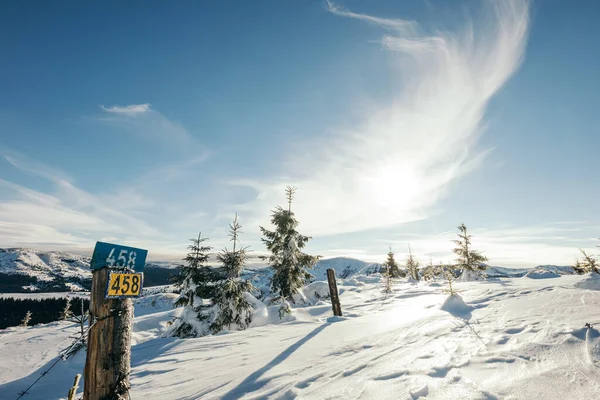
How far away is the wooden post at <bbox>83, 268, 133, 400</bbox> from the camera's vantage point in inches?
126

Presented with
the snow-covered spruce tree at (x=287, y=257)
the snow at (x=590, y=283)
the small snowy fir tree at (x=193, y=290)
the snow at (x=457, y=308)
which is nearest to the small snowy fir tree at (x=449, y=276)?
the snow at (x=457, y=308)

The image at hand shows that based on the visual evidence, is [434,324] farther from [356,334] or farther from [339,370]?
[339,370]

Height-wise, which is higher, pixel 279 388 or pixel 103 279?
pixel 103 279

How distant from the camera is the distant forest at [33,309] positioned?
88412 millimetres

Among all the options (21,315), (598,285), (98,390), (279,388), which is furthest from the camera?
(21,315)

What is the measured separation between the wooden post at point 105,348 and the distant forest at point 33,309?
110 m

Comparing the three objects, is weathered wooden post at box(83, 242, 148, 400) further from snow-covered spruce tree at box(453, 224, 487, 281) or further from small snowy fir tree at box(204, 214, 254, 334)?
snow-covered spruce tree at box(453, 224, 487, 281)

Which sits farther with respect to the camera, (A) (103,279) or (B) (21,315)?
(B) (21,315)

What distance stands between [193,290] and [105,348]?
552 inches

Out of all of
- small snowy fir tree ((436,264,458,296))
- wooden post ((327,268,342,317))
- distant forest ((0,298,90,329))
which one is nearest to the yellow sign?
wooden post ((327,268,342,317))

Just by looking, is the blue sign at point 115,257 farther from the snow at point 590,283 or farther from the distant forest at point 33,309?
the distant forest at point 33,309

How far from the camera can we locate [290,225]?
747 inches

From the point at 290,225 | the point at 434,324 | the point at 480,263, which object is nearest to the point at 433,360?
the point at 434,324

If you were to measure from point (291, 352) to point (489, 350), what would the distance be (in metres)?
3.61
